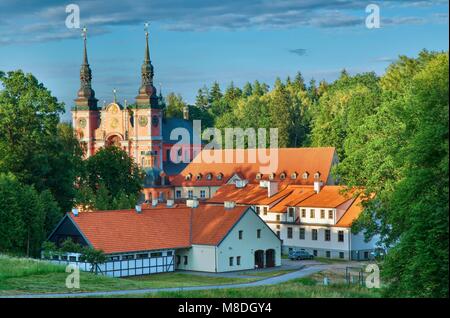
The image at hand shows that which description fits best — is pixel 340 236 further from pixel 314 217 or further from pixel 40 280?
pixel 40 280

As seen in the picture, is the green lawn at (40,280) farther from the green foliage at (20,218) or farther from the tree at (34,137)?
the tree at (34,137)

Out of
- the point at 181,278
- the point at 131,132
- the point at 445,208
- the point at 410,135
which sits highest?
the point at 131,132

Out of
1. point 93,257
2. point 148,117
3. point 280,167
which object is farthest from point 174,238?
point 148,117

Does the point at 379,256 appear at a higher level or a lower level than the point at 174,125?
lower

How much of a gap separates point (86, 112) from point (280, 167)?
40051 mm

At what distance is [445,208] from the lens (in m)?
32.6

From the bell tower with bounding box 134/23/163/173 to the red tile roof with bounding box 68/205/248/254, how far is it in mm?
54672

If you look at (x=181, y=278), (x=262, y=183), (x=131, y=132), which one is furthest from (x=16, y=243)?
(x=131, y=132)

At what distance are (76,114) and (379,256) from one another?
8191 centimetres

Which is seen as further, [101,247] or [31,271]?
[101,247]

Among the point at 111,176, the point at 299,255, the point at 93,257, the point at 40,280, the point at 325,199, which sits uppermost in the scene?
the point at 111,176

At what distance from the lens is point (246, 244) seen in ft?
219
